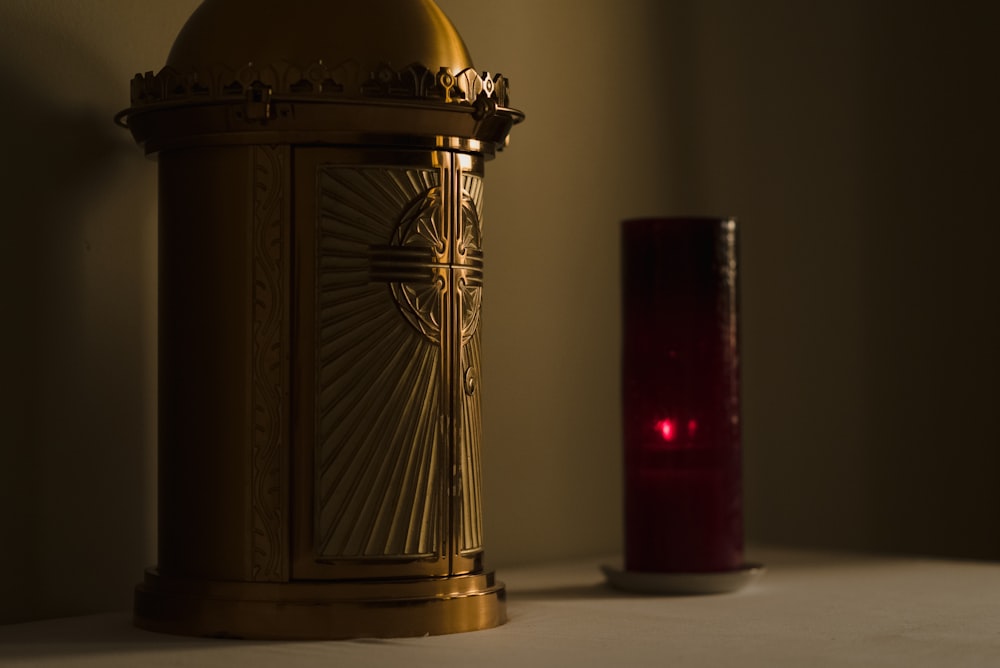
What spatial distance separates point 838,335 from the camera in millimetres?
2035

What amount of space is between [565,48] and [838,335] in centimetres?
62

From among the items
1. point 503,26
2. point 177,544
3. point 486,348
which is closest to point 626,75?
point 503,26

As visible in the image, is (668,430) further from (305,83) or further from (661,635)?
(305,83)

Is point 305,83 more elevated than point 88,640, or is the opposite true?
point 305,83

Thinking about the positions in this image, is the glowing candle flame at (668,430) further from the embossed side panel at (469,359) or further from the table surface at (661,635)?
the embossed side panel at (469,359)

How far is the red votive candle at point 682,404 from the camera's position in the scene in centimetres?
135

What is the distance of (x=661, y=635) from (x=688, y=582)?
0.24m

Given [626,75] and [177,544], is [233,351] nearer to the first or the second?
[177,544]

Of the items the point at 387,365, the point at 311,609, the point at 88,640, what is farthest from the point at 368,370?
the point at 88,640

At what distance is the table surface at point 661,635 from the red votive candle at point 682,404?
56 millimetres

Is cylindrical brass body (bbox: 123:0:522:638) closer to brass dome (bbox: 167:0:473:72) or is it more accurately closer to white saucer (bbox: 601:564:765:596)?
brass dome (bbox: 167:0:473:72)

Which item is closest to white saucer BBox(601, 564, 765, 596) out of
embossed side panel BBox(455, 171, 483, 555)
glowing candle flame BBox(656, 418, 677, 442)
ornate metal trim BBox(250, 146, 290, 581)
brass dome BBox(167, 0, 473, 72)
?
glowing candle flame BBox(656, 418, 677, 442)

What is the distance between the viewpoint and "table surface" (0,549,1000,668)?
971mm

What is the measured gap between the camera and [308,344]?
106 cm
